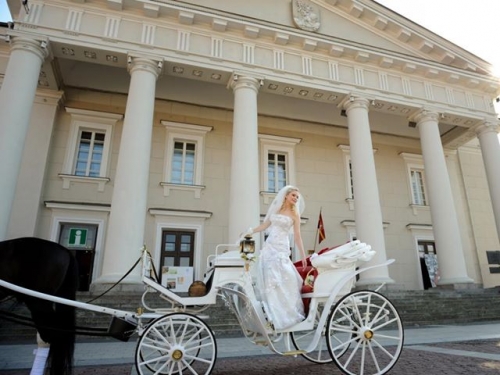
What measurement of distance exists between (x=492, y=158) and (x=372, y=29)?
24.5ft

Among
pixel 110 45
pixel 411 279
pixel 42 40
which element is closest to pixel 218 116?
pixel 110 45

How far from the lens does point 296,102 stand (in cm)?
1547

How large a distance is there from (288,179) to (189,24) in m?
7.35

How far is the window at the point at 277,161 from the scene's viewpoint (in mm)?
15039

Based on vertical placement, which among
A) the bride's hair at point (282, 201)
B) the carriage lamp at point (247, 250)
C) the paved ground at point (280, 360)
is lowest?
the paved ground at point (280, 360)

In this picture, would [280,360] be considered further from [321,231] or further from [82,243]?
[82,243]

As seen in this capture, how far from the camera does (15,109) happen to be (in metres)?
9.16

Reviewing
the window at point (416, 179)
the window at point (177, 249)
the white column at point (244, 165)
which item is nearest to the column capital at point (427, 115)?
the window at point (416, 179)

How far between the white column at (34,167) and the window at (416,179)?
1581 cm

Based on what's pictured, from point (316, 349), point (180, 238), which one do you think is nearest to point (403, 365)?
point (316, 349)

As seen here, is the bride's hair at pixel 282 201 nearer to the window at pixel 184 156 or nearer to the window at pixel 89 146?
the window at pixel 184 156

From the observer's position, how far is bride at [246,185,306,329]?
3820 mm

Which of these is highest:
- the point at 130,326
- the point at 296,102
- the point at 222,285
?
the point at 296,102

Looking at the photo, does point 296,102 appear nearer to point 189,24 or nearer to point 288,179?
point 288,179
